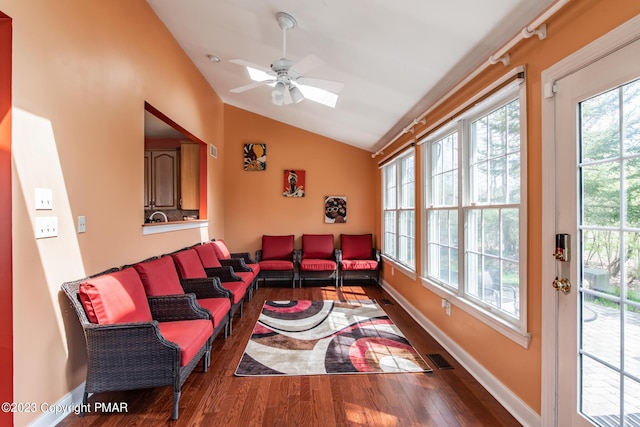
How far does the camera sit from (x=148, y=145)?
539 centimetres

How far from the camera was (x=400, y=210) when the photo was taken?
4543 mm

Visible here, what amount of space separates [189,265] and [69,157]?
155 cm

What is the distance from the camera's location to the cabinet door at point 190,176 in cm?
467

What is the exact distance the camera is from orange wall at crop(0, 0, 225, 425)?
1631mm

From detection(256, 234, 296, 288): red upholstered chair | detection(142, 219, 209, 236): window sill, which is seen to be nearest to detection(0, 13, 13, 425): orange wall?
detection(142, 219, 209, 236): window sill

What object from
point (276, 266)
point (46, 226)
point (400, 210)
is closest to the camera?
point (46, 226)

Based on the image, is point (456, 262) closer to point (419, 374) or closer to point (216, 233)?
point (419, 374)

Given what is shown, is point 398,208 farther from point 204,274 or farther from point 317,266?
point 204,274

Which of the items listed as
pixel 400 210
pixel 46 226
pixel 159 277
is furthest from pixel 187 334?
pixel 400 210

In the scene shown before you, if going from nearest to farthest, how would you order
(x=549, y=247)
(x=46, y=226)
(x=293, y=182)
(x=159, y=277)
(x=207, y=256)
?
(x=549, y=247), (x=46, y=226), (x=159, y=277), (x=207, y=256), (x=293, y=182)

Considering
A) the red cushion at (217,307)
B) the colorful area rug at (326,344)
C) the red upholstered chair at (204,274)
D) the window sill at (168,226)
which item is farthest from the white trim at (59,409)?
the window sill at (168,226)

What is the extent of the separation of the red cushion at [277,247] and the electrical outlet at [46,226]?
3755mm

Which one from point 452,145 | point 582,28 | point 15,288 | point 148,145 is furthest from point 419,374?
point 148,145

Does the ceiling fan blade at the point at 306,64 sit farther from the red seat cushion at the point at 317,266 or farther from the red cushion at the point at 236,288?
the red seat cushion at the point at 317,266
